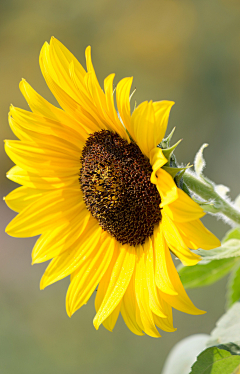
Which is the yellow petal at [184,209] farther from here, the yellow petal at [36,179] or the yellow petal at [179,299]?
the yellow petal at [36,179]

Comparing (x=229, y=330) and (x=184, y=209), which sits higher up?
(x=184, y=209)

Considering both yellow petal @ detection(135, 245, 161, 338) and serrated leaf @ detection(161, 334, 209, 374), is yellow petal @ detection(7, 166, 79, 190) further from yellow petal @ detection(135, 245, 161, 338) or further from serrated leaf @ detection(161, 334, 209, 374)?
serrated leaf @ detection(161, 334, 209, 374)

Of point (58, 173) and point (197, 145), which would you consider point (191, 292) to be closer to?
point (197, 145)

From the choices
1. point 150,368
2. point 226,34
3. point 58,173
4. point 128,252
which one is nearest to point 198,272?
point 128,252

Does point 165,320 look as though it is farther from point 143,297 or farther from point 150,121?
point 150,121

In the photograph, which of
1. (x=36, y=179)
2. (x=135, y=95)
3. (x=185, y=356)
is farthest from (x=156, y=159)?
(x=135, y=95)
